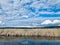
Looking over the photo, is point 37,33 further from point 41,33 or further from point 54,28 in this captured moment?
point 54,28

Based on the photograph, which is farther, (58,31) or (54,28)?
(54,28)

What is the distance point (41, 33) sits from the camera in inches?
7234

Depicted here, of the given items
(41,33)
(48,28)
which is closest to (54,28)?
(48,28)

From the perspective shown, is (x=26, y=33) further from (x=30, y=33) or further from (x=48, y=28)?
(x=48, y=28)

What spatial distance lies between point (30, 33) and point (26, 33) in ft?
14.9

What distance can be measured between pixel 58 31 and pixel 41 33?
13.9 meters

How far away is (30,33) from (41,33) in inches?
354

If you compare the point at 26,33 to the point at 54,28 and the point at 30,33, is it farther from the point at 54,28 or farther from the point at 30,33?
the point at 54,28

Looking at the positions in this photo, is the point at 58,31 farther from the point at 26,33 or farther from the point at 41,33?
the point at 26,33

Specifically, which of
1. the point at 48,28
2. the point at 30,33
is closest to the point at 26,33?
the point at 30,33

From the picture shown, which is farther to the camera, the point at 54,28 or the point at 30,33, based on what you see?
the point at 54,28

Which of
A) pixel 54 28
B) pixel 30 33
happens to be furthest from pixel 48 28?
pixel 30 33

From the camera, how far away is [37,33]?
7259 inches

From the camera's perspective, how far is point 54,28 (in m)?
199
